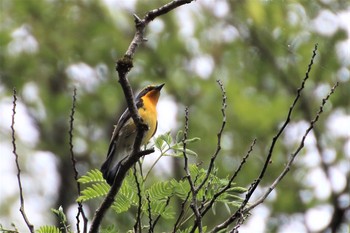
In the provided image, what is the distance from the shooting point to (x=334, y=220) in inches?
369

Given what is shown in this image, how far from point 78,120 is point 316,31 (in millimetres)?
4999

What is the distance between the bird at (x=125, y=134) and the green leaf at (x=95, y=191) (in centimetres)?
79

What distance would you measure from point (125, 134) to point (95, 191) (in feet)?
6.44

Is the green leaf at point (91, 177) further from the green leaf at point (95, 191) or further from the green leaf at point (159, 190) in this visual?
the green leaf at point (159, 190)

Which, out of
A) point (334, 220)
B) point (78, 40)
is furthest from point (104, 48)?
point (334, 220)

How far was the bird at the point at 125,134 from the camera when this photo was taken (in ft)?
16.7

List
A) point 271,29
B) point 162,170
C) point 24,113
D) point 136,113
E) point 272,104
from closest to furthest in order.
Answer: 1. point 136,113
2. point 271,29
3. point 272,104
4. point 162,170
5. point 24,113

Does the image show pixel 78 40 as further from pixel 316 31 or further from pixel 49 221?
pixel 316 31

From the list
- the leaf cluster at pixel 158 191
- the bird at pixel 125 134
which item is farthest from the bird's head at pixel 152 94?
the leaf cluster at pixel 158 191

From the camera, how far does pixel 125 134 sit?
575 centimetres

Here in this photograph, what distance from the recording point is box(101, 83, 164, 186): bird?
5.09 meters

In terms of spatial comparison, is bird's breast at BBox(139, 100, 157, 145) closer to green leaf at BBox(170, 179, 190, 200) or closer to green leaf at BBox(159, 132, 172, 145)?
green leaf at BBox(159, 132, 172, 145)

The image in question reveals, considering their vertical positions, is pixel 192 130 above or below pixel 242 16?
below

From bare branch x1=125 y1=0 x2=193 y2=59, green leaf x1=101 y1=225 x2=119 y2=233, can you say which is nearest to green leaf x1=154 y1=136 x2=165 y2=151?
green leaf x1=101 y1=225 x2=119 y2=233
